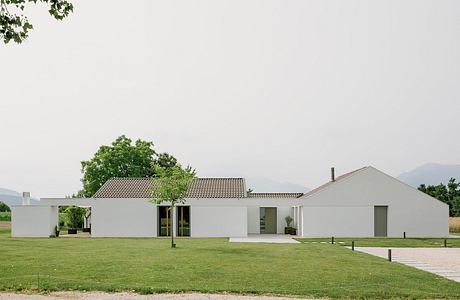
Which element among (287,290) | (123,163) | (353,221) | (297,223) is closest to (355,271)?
(287,290)

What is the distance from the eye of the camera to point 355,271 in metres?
16.3

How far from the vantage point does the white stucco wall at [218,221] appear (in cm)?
4028

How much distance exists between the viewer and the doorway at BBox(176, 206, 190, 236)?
40.5 meters

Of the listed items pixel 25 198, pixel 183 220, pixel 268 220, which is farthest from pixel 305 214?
pixel 25 198

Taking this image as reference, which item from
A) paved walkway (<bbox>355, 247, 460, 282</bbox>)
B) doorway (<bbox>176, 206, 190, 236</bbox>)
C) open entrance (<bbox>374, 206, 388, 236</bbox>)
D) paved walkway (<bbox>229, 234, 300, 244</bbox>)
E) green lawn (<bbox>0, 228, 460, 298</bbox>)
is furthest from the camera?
doorway (<bbox>176, 206, 190, 236</bbox>)

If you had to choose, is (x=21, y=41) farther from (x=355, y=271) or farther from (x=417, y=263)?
(x=417, y=263)

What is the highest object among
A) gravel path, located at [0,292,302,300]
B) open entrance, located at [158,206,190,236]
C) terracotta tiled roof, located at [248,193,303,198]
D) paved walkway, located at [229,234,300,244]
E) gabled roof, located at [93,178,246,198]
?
gabled roof, located at [93,178,246,198]

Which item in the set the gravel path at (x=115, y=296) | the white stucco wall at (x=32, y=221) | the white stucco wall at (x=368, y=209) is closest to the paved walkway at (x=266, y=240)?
the white stucco wall at (x=368, y=209)

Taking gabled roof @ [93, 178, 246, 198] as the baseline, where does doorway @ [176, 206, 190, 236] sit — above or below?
below

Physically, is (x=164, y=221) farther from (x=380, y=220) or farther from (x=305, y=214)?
(x=380, y=220)

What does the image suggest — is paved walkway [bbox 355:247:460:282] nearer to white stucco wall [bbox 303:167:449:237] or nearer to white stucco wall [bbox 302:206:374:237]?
white stucco wall [bbox 302:206:374:237]

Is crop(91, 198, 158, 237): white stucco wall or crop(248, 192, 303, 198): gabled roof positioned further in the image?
crop(248, 192, 303, 198): gabled roof

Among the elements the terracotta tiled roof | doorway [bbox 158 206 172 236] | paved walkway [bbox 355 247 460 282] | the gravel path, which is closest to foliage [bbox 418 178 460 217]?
the terracotta tiled roof

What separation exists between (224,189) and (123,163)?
2195cm
